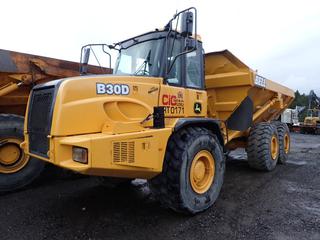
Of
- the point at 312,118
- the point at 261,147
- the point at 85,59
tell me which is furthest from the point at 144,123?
the point at 312,118

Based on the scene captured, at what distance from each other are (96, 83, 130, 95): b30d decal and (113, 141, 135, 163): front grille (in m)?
0.65

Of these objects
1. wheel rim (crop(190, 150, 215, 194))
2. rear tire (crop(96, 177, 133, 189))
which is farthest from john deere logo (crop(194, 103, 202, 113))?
rear tire (crop(96, 177, 133, 189))

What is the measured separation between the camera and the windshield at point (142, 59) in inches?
158

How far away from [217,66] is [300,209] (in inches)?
120

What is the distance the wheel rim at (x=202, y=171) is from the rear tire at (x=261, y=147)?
2464 millimetres

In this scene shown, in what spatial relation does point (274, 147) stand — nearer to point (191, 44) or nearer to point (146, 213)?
point (146, 213)

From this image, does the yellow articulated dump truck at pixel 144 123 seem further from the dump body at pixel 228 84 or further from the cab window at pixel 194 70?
the dump body at pixel 228 84

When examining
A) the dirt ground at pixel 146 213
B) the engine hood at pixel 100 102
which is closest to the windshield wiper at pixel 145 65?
the engine hood at pixel 100 102

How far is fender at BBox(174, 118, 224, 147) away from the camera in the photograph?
388 cm

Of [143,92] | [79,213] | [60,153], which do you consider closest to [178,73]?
[143,92]

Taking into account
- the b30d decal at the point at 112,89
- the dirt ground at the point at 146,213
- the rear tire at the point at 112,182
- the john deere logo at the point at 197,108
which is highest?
the b30d decal at the point at 112,89

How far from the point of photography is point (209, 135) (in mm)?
4320

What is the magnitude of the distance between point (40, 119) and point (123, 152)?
1.17m

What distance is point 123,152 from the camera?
3232 millimetres
